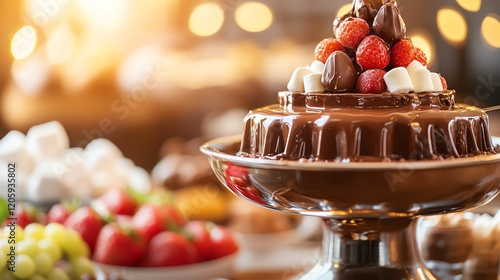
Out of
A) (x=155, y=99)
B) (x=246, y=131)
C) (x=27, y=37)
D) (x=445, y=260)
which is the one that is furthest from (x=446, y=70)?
(x=246, y=131)

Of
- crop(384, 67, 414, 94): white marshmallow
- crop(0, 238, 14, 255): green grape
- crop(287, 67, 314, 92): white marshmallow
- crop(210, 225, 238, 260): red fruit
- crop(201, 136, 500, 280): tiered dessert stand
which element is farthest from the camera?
crop(210, 225, 238, 260): red fruit

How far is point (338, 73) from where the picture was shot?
1055mm

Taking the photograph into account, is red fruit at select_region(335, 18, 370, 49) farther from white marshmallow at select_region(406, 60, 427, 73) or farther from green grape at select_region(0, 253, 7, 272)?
green grape at select_region(0, 253, 7, 272)

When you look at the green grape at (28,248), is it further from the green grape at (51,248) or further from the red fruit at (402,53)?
the red fruit at (402,53)

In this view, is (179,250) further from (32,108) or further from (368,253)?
(32,108)

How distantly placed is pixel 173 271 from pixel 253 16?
2.89 meters

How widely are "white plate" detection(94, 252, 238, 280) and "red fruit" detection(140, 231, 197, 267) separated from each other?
2 centimetres

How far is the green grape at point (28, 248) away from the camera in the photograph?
128 cm

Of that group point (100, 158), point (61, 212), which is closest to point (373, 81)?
point (61, 212)

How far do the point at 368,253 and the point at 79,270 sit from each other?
665mm

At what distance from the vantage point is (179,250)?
1637 millimetres

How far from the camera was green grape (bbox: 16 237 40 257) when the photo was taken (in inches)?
50.2

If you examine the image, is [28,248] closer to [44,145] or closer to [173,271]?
[173,271]

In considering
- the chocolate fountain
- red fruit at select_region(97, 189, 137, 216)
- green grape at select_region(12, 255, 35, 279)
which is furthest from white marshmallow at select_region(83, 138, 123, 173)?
the chocolate fountain
